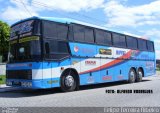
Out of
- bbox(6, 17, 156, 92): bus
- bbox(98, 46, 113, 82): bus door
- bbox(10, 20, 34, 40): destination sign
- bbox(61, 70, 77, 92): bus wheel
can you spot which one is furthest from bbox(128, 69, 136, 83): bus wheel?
bbox(10, 20, 34, 40): destination sign

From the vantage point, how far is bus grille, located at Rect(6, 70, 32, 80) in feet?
42.6

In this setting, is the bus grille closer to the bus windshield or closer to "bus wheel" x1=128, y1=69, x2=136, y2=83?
the bus windshield

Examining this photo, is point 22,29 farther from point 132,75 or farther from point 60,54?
point 132,75

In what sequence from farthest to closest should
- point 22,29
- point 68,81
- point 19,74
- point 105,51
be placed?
point 105,51 < point 68,81 < point 22,29 < point 19,74

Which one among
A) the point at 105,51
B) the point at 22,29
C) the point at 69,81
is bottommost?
the point at 69,81

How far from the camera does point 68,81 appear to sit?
14.5 meters

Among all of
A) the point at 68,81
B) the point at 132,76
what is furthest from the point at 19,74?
the point at 132,76

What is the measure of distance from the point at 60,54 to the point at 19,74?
206 cm

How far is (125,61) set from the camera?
2023 cm

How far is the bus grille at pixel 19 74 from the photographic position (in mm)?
12973

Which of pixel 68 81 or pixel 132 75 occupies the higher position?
pixel 132 75

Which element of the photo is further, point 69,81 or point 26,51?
point 69,81

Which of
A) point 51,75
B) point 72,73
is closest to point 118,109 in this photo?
point 51,75

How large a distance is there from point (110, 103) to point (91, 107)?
114cm
